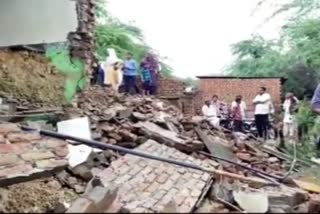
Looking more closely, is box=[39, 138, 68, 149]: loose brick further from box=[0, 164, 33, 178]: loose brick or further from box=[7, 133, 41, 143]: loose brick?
box=[0, 164, 33, 178]: loose brick

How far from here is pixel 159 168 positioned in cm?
680

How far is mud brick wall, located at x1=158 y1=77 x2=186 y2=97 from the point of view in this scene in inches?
693

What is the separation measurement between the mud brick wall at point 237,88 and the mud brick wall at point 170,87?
0.64 m

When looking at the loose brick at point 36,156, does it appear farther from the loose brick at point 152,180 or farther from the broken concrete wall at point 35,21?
the broken concrete wall at point 35,21

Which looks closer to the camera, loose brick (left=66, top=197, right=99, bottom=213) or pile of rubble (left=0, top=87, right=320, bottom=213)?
loose brick (left=66, top=197, right=99, bottom=213)

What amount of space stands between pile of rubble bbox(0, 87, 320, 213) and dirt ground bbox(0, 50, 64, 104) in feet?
1.37

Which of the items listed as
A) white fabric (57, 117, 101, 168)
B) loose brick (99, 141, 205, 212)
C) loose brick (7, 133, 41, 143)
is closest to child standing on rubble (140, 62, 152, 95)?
white fabric (57, 117, 101, 168)

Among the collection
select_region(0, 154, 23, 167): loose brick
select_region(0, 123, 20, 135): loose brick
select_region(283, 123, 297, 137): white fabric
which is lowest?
select_region(283, 123, 297, 137): white fabric

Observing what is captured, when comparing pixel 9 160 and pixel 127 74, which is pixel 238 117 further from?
pixel 9 160

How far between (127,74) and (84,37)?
475 cm

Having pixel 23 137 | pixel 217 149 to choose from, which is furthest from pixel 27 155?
pixel 217 149

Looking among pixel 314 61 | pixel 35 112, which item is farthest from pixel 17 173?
pixel 314 61

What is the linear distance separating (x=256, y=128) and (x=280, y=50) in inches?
283

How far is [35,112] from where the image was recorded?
8.60m
